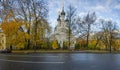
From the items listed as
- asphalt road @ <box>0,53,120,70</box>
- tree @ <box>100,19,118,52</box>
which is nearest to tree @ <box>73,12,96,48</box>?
tree @ <box>100,19,118,52</box>

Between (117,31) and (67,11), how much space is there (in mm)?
25947

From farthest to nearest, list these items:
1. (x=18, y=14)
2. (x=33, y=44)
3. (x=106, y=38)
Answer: (x=106, y=38) < (x=33, y=44) < (x=18, y=14)

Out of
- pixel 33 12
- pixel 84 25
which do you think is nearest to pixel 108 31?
pixel 84 25

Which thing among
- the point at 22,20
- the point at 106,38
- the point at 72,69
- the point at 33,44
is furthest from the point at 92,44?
the point at 72,69

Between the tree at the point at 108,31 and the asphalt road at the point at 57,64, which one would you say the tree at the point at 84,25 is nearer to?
the tree at the point at 108,31

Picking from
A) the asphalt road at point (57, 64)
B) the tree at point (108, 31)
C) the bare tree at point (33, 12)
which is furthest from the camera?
the tree at point (108, 31)

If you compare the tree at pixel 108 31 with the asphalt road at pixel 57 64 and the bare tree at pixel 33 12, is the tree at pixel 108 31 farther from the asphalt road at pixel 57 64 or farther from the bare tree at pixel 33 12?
the asphalt road at pixel 57 64

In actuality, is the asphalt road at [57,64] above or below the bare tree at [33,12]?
below

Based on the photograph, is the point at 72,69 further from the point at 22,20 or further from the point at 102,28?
the point at 102,28

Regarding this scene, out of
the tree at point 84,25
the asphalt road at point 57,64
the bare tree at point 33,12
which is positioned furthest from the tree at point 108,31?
the asphalt road at point 57,64

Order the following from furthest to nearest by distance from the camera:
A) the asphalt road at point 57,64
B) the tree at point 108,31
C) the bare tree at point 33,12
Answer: the tree at point 108,31
the bare tree at point 33,12
the asphalt road at point 57,64

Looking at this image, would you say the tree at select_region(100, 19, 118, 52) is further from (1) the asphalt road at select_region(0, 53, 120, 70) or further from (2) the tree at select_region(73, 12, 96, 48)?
(1) the asphalt road at select_region(0, 53, 120, 70)

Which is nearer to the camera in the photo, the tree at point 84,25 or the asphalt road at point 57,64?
the asphalt road at point 57,64

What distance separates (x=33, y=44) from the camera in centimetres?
6209
